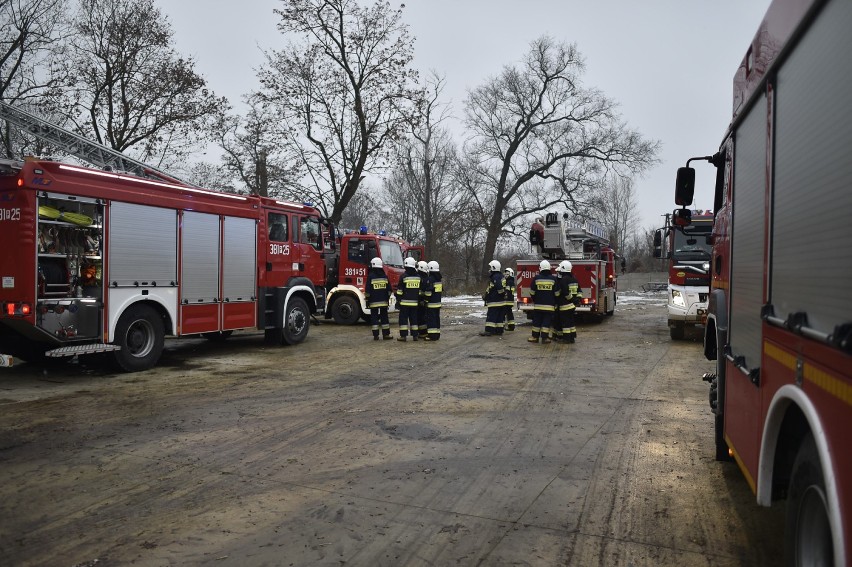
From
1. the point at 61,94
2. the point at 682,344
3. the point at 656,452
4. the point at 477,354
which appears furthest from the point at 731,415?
the point at 61,94

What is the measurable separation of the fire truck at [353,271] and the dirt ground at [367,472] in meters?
8.33

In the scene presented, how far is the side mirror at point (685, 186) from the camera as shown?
5.73 m

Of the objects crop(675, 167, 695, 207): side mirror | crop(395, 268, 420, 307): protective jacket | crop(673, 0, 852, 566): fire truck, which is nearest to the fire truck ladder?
crop(395, 268, 420, 307): protective jacket

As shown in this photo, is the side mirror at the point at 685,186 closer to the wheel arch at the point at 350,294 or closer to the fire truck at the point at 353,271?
the fire truck at the point at 353,271

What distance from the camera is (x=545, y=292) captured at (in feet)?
45.2

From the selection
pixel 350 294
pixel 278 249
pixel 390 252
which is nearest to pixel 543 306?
pixel 278 249

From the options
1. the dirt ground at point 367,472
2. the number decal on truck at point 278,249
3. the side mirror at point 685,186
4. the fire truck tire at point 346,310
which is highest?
the side mirror at point 685,186

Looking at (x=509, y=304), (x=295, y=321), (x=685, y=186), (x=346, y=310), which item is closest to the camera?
(x=685, y=186)

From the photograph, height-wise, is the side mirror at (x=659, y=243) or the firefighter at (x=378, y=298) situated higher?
the side mirror at (x=659, y=243)

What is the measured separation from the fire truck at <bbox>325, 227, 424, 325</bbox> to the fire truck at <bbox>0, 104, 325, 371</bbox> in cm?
470

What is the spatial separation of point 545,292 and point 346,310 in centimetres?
648

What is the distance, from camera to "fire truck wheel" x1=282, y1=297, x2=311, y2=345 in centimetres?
1284

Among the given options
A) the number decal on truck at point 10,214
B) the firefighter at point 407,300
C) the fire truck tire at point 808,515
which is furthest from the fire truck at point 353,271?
the fire truck tire at point 808,515

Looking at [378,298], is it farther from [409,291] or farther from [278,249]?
[278,249]
